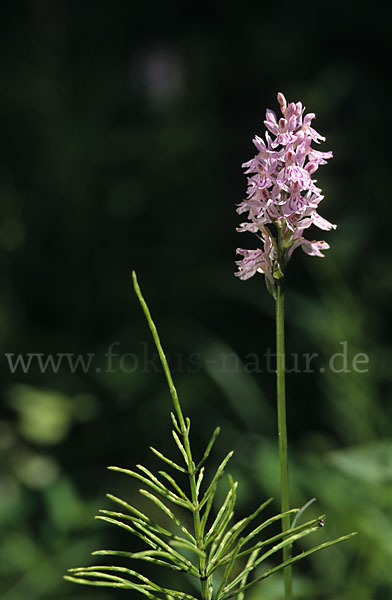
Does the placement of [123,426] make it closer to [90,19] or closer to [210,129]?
[210,129]

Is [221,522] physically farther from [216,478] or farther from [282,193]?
[282,193]

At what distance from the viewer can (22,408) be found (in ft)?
7.20

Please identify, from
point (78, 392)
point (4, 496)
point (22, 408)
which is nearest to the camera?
point (4, 496)

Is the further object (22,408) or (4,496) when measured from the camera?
(22,408)

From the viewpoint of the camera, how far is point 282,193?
29.0 inches

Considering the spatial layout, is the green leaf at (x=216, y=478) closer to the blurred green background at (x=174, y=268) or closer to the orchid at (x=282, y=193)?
the orchid at (x=282, y=193)

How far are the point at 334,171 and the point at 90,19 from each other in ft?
4.71

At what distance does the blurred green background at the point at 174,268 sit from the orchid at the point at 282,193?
742mm

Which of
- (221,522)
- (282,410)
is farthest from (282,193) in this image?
(221,522)

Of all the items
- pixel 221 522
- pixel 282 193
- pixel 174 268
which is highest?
pixel 174 268

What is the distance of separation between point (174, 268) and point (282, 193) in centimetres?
197

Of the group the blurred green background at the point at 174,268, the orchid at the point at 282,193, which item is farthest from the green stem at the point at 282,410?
the blurred green background at the point at 174,268

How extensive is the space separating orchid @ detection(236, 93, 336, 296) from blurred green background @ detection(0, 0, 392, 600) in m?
0.74

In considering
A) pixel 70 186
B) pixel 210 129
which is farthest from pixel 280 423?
pixel 210 129
